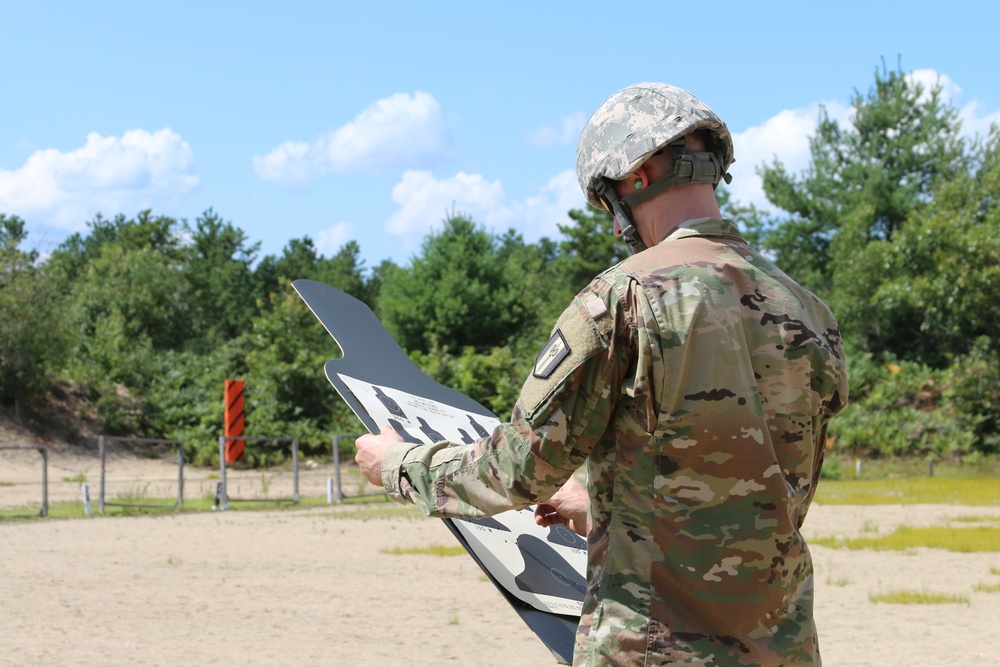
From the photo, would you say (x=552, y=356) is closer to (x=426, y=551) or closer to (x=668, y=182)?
(x=668, y=182)

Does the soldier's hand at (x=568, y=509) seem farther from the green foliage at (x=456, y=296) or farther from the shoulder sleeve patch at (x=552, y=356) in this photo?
the green foliage at (x=456, y=296)

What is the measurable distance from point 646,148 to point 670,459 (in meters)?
0.59

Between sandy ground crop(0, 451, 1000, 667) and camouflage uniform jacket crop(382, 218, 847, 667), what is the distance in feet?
17.8

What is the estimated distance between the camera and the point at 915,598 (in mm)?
9672

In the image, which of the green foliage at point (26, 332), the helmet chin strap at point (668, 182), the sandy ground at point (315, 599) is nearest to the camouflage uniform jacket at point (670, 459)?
the helmet chin strap at point (668, 182)

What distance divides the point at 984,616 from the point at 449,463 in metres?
8.19

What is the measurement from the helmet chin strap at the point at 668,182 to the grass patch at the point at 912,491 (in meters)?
18.7

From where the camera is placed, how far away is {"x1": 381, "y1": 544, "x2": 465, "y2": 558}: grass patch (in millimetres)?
12898

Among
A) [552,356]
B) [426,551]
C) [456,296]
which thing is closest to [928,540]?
[426,551]

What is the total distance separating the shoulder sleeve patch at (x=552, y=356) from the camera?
73.6 inches

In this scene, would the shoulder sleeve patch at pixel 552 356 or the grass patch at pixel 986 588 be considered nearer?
the shoulder sleeve patch at pixel 552 356

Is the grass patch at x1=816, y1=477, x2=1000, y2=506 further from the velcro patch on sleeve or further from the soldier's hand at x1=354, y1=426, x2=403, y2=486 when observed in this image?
the velcro patch on sleeve

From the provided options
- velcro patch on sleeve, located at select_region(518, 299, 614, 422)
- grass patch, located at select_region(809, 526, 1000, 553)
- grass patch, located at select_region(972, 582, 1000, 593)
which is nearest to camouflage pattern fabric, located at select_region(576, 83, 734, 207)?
velcro patch on sleeve, located at select_region(518, 299, 614, 422)

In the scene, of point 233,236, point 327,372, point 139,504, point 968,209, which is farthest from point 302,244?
point 327,372
